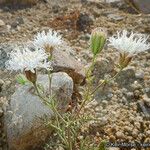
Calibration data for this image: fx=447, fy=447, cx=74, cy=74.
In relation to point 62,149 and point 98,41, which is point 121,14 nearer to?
point 62,149

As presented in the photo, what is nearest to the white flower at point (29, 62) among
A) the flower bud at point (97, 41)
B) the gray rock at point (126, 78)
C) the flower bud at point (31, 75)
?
the flower bud at point (31, 75)

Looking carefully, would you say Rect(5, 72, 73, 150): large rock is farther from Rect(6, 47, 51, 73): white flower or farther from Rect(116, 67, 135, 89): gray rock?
Rect(116, 67, 135, 89): gray rock

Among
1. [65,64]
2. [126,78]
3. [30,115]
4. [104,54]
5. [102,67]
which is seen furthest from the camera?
[104,54]

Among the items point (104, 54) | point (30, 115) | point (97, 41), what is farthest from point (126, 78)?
point (97, 41)

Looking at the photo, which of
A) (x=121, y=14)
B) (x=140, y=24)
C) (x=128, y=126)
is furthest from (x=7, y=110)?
(x=121, y=14)

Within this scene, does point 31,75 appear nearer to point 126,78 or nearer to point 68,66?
point 68,66

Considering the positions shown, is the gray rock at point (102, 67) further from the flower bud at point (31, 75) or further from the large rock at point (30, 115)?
the flower bud at point (31, 75)
